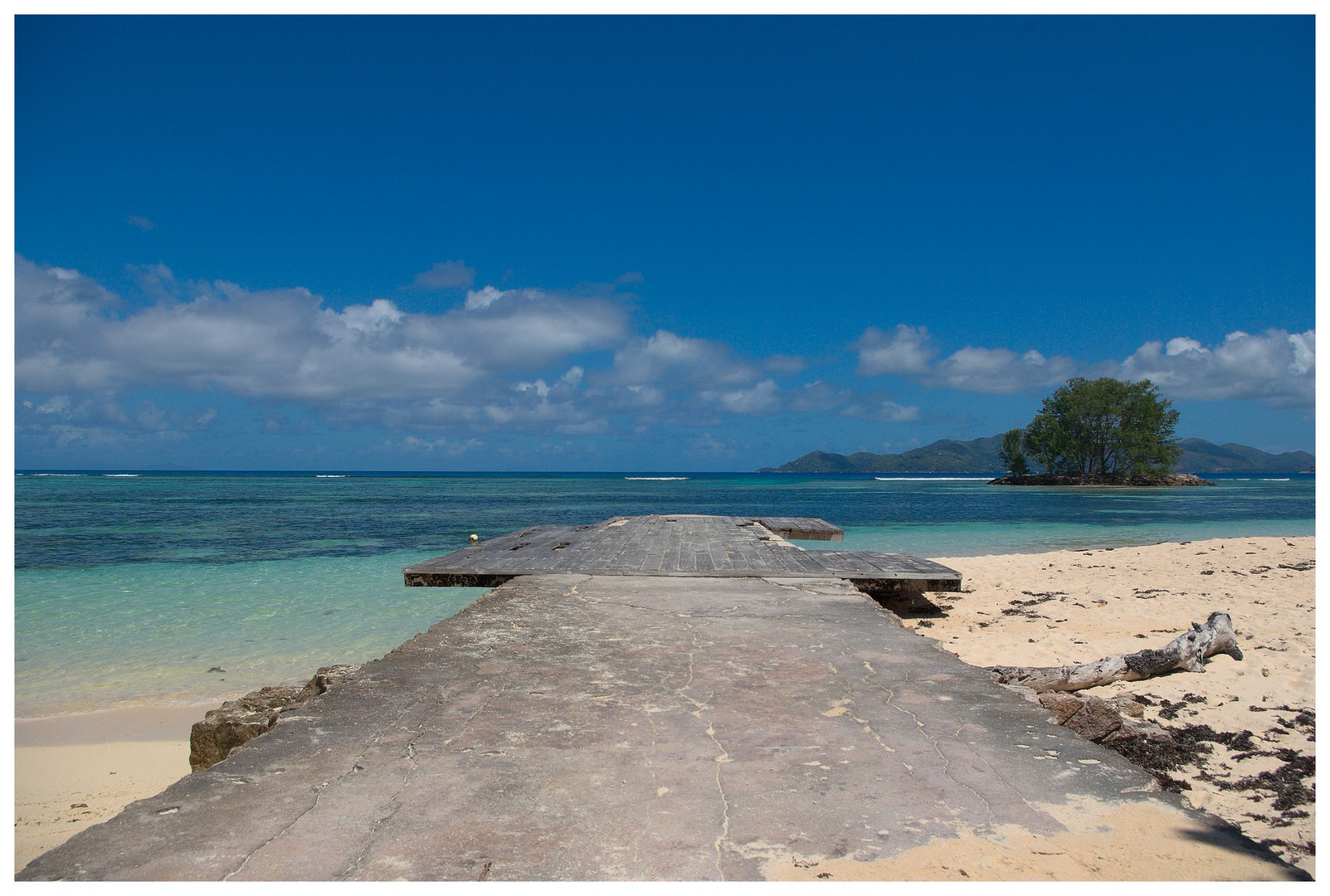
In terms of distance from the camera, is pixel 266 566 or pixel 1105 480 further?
pixel 1105 480

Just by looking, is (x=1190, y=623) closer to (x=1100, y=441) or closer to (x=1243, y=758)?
(x=1243, y=758)

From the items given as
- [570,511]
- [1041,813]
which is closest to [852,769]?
[1041,813]

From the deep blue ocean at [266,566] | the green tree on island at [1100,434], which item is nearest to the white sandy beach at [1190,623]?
the deep blue ocean at [266,566]

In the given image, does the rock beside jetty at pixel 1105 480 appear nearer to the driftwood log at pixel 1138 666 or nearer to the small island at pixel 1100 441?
the small island at pixel 1100 441

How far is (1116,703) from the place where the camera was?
4.53 metres

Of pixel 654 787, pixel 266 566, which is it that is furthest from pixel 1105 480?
pixel 654 787

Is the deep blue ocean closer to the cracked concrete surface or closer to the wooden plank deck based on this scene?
the wooden plank deck

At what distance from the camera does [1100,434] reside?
75.4 m

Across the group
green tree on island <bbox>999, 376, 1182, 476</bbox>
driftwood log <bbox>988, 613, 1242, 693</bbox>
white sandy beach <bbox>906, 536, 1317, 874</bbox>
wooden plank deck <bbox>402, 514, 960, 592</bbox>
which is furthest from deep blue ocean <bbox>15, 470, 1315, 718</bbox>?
green tree on island <bbox>999, 376, 1182, 476</bbox>

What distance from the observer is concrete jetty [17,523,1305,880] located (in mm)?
1956

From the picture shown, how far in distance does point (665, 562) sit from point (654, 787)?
599 cm

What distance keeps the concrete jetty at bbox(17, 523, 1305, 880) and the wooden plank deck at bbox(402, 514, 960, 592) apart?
3.73 metres

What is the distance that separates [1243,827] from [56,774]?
7183 millimetres
